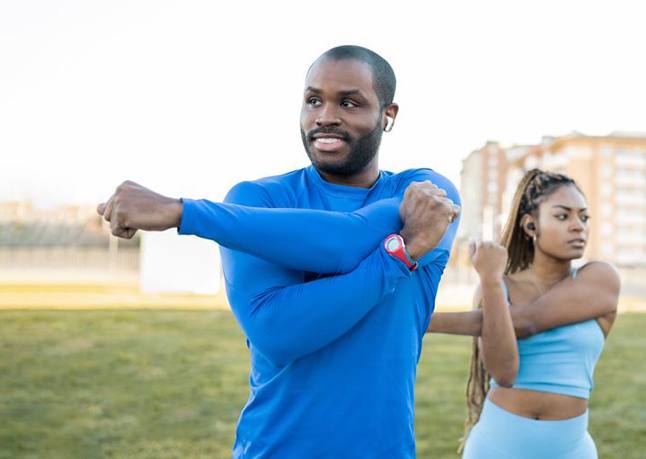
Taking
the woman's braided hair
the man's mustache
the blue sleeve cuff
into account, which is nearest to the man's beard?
the man's mustache

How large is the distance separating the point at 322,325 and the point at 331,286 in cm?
8

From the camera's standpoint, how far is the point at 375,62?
1.67m

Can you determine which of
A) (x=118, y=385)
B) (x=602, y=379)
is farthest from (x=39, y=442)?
(x=602, y=379)

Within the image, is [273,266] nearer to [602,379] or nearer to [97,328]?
[602,379]

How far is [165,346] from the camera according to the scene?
1064 cm

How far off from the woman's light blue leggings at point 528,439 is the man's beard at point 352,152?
103cm

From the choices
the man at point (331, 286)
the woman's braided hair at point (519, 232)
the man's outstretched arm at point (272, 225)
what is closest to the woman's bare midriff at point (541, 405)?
the woman's braided hair at point (519, 232)

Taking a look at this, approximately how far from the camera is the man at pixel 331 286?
145 cm

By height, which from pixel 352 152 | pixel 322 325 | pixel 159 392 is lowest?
pixel 159 392

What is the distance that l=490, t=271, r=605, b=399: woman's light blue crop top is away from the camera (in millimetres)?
2279

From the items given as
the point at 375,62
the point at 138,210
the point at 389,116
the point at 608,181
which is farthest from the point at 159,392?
the point at 608,181

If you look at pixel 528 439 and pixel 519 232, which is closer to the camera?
pixel 528 439

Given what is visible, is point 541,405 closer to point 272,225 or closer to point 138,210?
point 272,225

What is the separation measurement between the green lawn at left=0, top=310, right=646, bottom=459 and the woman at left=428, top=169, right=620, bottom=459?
3.27 metres
